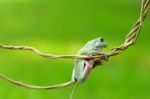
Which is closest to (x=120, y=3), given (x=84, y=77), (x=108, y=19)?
(x=108, y=19)

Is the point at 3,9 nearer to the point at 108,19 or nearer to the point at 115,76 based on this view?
the point at 108,19

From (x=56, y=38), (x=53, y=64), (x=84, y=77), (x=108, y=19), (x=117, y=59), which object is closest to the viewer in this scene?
(x=84, y=77)

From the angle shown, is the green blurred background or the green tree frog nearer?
the green tree frog

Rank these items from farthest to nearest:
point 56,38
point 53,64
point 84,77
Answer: point 56,38 < point 53,64 < point 84,77

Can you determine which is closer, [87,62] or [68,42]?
[87,62]

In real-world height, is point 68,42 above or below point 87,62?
below

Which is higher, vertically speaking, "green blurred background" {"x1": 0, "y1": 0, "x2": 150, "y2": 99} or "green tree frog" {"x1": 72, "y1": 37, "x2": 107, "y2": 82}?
"green tree frog" {"x1": 72, "y1": 37, "x2": 107, "y2": 82}

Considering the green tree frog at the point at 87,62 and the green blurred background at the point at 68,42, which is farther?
the green blurred background at the point at 68,42

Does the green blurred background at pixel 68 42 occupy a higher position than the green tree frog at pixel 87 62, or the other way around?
the green tree frog at pixel 87 62
